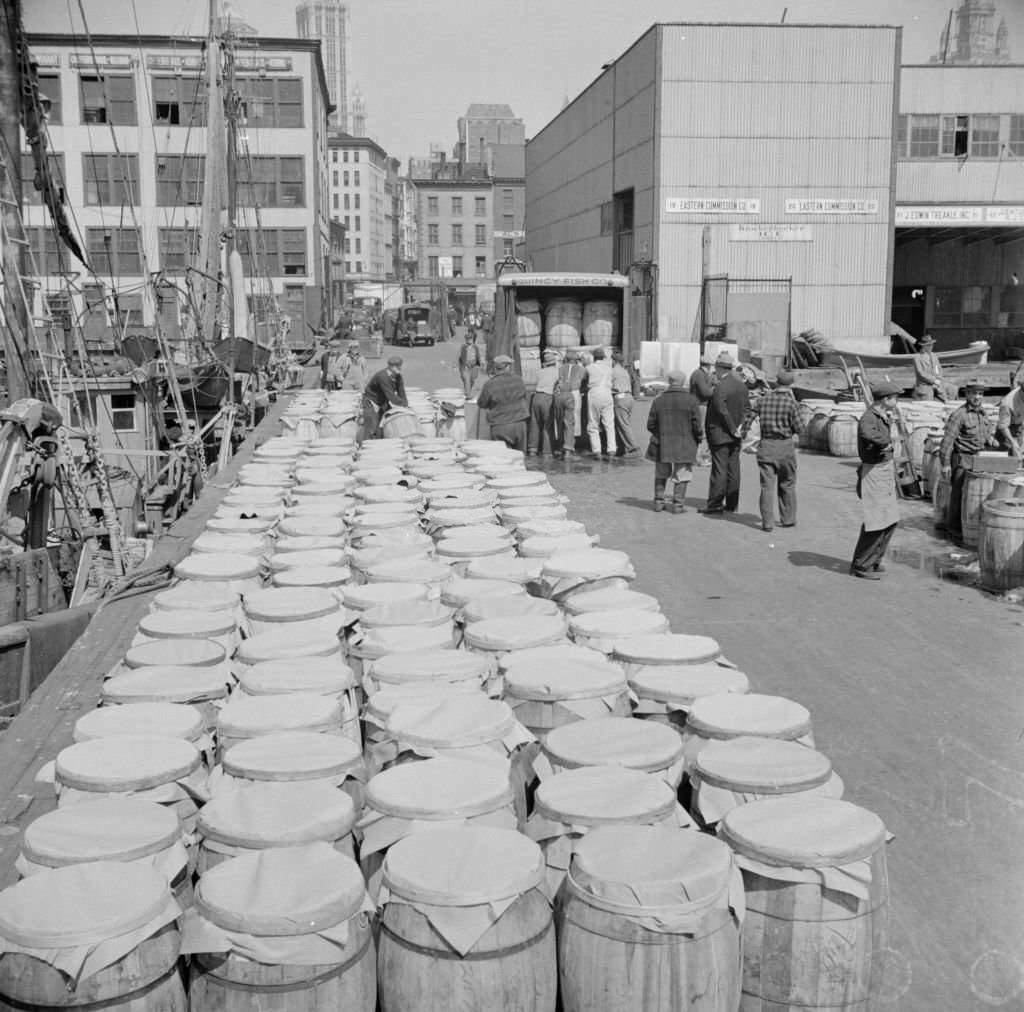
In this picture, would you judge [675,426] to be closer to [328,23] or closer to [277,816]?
[277,816]

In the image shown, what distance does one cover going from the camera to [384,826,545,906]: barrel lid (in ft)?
10.0

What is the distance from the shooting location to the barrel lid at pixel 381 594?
19.0 feet

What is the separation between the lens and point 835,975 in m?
3.37

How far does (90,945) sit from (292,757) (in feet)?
3.54

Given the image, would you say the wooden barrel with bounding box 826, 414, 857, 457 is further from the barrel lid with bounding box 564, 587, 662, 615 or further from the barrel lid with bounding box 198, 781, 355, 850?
the barrel lid with bounding box 198, 781, 355, 850

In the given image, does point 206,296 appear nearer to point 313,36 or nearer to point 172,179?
point 172,179

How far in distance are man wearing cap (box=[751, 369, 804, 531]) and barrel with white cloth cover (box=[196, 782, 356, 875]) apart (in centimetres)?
885

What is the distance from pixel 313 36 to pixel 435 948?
54.9 metres

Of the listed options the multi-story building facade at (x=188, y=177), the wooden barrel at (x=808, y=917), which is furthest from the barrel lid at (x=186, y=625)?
the multi-story building facade at (x=188, y=177)

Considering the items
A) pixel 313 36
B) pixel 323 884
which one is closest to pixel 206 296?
pixel 323 884

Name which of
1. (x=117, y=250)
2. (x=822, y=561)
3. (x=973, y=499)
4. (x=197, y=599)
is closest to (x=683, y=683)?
(x=197, y=599)

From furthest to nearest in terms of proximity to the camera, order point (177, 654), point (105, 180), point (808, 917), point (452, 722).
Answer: point (105, 180)
point (177, 654)
point (452, 722)
point (808, 917)

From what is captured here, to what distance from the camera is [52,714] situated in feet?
21.2

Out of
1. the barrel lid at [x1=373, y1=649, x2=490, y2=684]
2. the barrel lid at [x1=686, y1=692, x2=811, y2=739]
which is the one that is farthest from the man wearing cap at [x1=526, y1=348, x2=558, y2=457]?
the barrel lid at [x1=686, y1=692, x2=811, y2=739]
